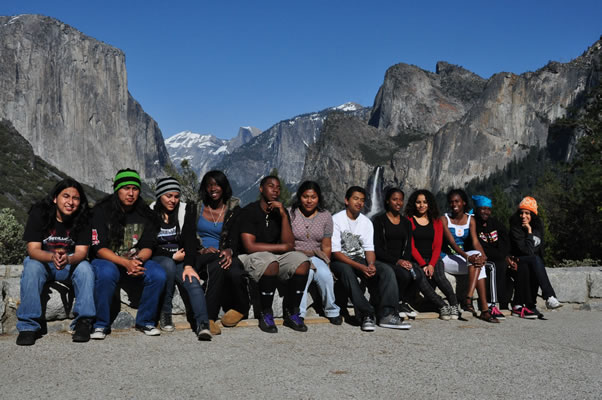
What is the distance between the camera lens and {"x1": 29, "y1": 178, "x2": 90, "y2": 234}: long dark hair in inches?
204

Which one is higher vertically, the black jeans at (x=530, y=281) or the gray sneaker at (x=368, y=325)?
the black jeans at (x=530, y=281)

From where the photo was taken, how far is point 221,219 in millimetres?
6332

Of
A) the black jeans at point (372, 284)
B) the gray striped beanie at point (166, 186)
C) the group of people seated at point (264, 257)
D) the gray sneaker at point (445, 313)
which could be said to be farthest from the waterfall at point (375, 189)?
the gray striped beanie at point (166, 186)

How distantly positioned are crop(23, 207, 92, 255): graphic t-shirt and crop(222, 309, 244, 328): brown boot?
1.64 m

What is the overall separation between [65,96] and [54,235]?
18169cm

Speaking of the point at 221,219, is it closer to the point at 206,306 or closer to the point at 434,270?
the point at 206,306

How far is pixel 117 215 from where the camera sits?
5641mm

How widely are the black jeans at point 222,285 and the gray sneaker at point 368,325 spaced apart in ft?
4.38

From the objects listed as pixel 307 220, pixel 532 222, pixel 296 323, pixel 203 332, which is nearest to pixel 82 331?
pixel 203 332

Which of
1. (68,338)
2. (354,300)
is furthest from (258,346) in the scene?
(68,338)

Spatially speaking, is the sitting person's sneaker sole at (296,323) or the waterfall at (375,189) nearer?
the sitting person's sneaker sole at (296,323)

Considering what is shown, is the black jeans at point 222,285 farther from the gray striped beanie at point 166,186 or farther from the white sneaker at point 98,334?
the white sneaker at point 98,334

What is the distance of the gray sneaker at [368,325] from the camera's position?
229 inches

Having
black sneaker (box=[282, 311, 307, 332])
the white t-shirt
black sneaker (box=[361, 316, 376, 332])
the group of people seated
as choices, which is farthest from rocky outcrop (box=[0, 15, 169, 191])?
black sneaker (box=[361, 316, 376, 332])
